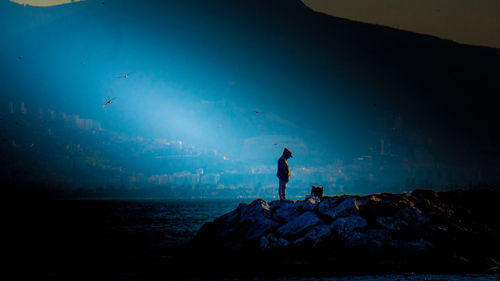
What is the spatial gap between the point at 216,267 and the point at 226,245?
11.0ft

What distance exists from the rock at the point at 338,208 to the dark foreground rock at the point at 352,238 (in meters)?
0.02

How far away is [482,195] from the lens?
2519cm

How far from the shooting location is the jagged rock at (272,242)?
1962 centimetres

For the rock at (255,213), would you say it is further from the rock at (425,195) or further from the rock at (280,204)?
the rock at (425,195)

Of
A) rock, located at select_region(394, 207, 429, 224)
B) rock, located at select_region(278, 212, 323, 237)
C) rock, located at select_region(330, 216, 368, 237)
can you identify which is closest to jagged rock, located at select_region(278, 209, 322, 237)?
rock, located at select_region(278, 212, 323, 237)

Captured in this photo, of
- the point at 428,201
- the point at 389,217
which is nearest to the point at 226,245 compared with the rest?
the point at 389,217

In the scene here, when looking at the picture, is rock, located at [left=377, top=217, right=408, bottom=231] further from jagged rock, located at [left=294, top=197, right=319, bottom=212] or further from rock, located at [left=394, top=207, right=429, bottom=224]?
jagged rock, located at [left=294, top=197, right=319, bottom=212]

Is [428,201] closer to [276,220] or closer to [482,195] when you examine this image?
[482,195]

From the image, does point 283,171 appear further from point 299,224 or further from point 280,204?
point 299,224

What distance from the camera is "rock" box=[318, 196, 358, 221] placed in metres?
20.8

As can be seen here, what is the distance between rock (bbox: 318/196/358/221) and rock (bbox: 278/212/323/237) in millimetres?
560

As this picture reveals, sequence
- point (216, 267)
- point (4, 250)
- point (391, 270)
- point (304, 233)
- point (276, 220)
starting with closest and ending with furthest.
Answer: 1. point (391, 270)
2. point (216, 267)
3. point (304, 233)
4. point (276, 220)
5. point (4, 250)

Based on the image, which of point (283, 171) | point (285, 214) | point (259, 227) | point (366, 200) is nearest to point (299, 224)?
point (285, 214)

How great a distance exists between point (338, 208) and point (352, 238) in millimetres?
1857
